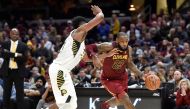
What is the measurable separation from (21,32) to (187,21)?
Answer: 20.1 feet

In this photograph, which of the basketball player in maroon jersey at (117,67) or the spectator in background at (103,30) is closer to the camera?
the basketball player in maroon jersey at (117,67)

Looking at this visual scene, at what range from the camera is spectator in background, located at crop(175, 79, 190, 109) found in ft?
40.1

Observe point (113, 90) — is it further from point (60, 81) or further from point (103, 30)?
point (103, 30)

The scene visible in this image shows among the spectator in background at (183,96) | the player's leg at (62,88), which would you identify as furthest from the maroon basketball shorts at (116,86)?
the player's leg at (62,88)

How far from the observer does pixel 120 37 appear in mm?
10789

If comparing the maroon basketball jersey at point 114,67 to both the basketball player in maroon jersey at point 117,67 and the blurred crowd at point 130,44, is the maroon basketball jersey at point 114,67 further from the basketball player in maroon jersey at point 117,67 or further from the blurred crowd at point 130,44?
the blurred crowd at point 130,44

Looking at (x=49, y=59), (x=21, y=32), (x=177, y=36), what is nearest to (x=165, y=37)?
(x=177, y=36)

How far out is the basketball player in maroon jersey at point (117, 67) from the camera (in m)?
10.8

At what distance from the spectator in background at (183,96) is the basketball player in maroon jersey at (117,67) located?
1.63 metres

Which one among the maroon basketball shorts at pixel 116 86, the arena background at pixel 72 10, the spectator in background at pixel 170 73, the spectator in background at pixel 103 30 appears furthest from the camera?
the arena background at pixel 72 10

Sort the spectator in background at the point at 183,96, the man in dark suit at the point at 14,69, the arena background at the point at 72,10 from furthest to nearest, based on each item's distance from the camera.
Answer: the arena background at the point at 72,10
the man in dark suit at the point at 14,69
the spectator in background at the point at 183,96

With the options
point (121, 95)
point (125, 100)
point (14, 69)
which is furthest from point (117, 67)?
point (14, 69)

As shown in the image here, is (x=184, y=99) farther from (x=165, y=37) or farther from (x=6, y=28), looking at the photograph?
(x=6, y=28)

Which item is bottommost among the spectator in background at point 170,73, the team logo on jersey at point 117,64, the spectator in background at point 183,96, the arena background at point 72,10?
the spectator in background at point 183,96
